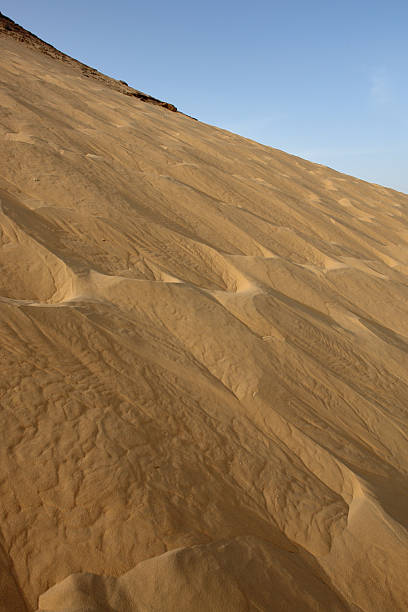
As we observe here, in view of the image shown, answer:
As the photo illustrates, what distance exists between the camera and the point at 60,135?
3.52 metres

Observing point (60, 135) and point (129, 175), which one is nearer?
point (129, 175)

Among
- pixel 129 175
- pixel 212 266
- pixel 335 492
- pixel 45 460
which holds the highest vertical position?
pixel 129 175

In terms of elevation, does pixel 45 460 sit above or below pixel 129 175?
below

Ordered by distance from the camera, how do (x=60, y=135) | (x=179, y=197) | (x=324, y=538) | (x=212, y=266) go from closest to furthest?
(x=324, y=538)
(x=212, y=266)
(x=179, y=197)
(x=60, y=135)

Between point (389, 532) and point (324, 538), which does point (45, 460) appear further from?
point (389, 532)

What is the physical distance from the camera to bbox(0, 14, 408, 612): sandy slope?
918 millimetres

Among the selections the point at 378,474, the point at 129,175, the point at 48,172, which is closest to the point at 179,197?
the point at 129,175

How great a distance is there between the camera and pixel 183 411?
1329 mm

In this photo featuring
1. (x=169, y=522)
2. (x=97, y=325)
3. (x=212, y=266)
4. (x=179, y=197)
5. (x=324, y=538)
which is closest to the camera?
(x=169, y=522)

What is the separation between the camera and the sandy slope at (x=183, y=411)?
92 centimetres

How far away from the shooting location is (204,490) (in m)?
1.11

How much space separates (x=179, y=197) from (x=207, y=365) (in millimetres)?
1965

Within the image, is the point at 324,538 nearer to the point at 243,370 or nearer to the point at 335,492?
the point at 335,492

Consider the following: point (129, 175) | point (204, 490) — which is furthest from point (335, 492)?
point (129, 175)
